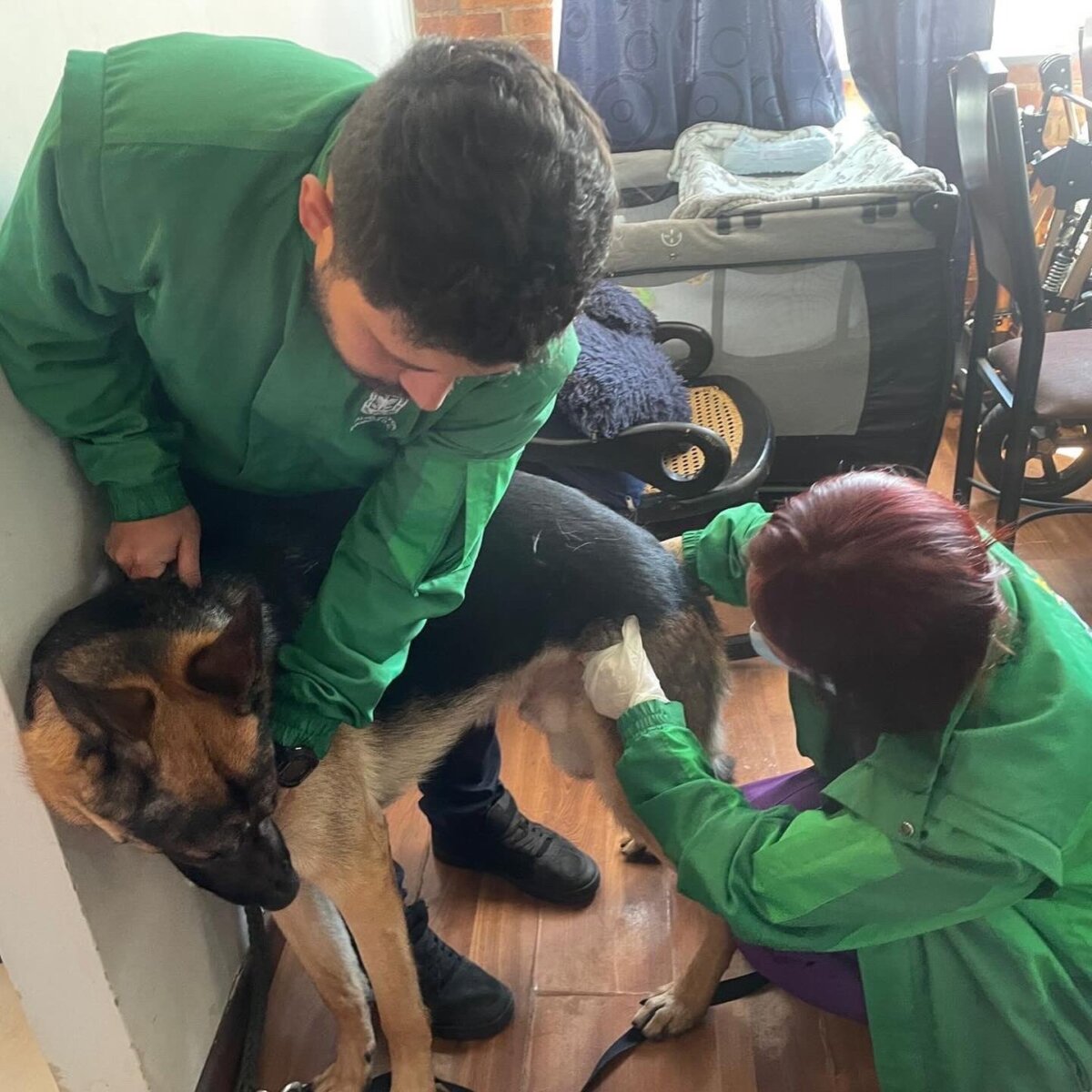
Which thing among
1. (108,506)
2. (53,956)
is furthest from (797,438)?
(53,956)

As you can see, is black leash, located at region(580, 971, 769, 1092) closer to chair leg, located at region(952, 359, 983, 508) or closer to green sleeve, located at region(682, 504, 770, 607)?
green sleeve, located at region(682, 504, 770, 607)

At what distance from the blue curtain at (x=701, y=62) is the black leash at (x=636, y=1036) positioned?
10.1ft

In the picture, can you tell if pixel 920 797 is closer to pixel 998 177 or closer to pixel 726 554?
pixel 726 554

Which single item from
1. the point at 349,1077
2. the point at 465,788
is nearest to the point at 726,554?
A: the point at 465,788

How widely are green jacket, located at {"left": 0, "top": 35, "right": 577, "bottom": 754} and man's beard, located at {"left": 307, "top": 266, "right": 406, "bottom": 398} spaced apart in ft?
0.05

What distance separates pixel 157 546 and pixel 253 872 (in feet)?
1.32

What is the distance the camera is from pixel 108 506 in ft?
4.02

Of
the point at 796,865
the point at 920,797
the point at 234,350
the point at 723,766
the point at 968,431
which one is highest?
the point at 234,350

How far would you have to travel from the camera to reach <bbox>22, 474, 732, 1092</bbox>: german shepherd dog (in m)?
1.01

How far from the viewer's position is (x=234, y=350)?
105cm

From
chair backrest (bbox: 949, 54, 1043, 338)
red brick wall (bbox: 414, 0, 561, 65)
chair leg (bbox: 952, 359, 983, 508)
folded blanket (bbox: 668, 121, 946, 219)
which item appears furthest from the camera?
red brick wall (bbox: 414, 0, 561, 65)

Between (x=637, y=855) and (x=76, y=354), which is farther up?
(x=76, y=354)

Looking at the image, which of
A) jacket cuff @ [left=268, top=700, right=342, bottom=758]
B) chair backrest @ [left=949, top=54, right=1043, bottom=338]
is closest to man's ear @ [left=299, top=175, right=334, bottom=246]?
jacket cuff @ [left=268, top=700, right=342, bottom=758]

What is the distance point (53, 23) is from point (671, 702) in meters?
1.13
